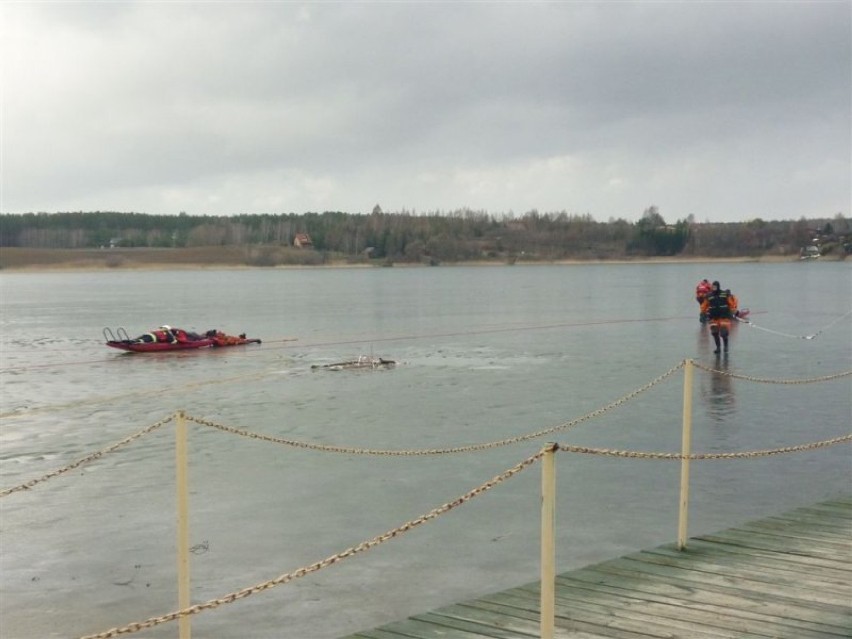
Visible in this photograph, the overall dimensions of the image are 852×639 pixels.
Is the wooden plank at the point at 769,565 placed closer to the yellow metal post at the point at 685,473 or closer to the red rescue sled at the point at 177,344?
the yellow metal post at the point at 685,473

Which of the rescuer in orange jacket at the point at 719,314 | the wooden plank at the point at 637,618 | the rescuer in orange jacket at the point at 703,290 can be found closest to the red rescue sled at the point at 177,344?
the rescuer in orange jacket at the point at 719,314

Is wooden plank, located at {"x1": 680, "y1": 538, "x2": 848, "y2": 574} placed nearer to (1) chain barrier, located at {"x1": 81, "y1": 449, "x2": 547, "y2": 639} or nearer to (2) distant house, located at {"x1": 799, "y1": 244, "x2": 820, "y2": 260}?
(1) chain barrier, located at {"x1": 81, "y1": 449, "x2": 547, "y2": 639}

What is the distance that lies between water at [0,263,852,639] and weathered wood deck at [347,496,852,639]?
4.21ft

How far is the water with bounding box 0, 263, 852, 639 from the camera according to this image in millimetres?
8672

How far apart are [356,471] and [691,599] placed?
22.9ft

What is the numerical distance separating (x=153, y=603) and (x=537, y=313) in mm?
40807

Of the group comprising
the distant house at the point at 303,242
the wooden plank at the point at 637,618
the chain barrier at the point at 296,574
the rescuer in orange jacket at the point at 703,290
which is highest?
the distant house at the point at 303,242

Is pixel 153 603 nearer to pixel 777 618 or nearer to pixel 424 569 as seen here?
pixel 424 569

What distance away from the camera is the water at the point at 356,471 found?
28.5 ft

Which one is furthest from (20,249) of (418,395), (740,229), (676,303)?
(418,395)

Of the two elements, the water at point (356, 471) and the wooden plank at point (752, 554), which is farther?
the water at point (356, 471)

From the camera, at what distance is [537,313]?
159 feet

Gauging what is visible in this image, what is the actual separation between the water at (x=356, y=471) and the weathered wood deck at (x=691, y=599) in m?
1.28

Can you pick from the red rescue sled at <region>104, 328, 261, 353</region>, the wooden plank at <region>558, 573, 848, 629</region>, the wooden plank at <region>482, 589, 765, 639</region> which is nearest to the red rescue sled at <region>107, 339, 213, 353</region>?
the red rescue sled at <region>104, 328, 261, 353</region>
